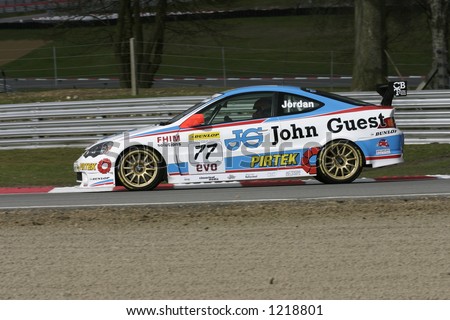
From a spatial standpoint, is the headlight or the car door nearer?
the car door

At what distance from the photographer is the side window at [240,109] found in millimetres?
10969

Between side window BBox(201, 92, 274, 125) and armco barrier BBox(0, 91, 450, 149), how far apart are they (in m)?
5.96

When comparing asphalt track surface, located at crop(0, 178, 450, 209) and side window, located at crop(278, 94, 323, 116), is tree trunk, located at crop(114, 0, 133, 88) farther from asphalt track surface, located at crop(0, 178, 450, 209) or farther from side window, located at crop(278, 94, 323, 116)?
side window, located at crop(278, 94, 323, 116)

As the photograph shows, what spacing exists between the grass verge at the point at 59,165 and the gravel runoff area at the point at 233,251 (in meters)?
3.74

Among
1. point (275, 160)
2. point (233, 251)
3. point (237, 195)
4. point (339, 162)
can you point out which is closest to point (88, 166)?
point (237, 195)

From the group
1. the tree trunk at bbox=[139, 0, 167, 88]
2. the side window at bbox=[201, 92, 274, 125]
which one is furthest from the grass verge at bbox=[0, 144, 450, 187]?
the tree trunk at bbox=[139, 0, 167, 88]

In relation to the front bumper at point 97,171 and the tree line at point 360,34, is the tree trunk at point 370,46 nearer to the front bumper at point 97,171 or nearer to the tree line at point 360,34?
the tree line at point 360,34

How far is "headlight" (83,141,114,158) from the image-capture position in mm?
11055

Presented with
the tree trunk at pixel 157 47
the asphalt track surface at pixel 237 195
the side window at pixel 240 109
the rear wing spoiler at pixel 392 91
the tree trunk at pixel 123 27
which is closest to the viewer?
the asphalt track surface at pixel 237 195

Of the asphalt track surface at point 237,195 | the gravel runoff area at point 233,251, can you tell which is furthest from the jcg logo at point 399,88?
the gravel runoff area at point 233,251

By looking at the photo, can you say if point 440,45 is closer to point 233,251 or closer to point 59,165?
point 59,165

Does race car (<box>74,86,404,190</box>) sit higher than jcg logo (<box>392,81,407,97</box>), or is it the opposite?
jcg logo (<box>392,81,407,97</box>)

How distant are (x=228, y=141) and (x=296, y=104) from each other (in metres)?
1.01

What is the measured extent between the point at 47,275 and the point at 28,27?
35531 millimetres
